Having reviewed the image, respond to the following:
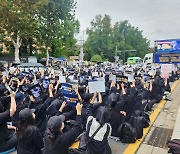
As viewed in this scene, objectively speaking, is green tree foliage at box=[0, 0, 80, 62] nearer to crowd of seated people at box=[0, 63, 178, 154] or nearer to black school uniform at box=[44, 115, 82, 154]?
crowd of seated people at box=[0, 63, 178, 154]

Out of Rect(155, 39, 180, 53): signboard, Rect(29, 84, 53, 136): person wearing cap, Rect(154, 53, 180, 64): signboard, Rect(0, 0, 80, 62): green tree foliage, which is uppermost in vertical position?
Rect(0, 0, 80, 62): green tree foliage

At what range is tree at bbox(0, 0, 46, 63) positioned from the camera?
2889cm

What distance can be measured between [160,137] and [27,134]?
4.06 meters

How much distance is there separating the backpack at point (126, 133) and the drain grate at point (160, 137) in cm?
50

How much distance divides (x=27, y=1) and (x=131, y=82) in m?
26.9

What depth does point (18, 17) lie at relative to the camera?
29.8 m

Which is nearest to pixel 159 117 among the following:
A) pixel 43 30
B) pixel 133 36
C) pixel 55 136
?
pixel 55 136

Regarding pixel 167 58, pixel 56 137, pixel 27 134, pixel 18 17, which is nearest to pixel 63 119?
pixel 56 137

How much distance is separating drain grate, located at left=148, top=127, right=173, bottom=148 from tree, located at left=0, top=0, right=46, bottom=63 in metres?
25.9

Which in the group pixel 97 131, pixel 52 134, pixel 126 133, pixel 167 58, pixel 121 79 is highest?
pixel 167 58

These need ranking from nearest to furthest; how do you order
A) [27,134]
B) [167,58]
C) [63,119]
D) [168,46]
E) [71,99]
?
1. [27,134]
2. [63,119]
3. [71,99]
4. [167,58]
5. [168,46]

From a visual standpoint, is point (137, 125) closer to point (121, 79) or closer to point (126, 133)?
point (126, 133)

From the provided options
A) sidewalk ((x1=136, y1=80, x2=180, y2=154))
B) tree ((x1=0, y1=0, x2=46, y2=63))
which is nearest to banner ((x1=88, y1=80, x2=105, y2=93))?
sidewalk ((x1=136, y1=80, x2=180, y2=154))

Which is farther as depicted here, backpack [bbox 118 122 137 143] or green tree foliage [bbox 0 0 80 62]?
green tree foliage [bbox 0 0 80 62]
